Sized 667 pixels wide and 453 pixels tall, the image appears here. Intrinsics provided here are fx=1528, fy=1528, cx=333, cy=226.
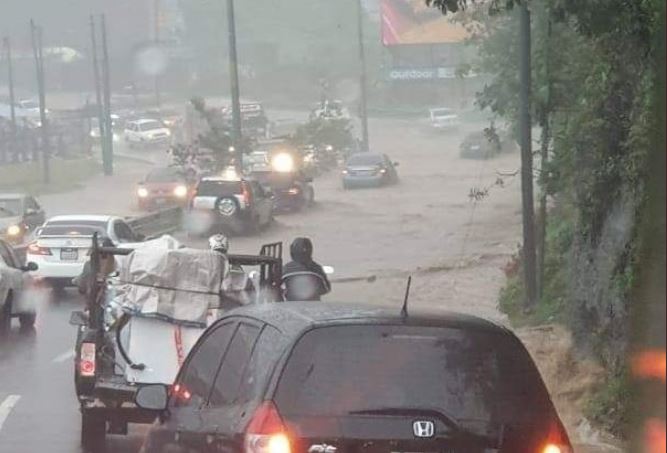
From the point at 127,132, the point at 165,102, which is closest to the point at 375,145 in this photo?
the point at 127,132

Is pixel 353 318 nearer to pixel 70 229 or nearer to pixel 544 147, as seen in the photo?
pixel 544 147

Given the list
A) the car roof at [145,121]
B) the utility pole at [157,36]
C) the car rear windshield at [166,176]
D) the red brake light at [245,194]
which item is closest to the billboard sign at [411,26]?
the car rear windshield at [166,176]

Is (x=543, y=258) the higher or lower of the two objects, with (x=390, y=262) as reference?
higher

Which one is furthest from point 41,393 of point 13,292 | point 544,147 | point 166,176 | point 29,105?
point 29,105

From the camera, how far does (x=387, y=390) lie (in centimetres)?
658

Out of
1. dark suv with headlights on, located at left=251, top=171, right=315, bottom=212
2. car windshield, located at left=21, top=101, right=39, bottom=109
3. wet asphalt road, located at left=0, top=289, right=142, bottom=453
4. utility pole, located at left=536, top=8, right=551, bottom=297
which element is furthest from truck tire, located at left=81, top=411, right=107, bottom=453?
car windshield, located at left=21, top=101, right=39, bottom=109

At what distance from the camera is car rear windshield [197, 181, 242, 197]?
40688mm

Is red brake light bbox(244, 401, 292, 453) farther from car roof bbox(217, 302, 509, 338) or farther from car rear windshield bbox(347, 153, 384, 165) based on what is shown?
car rear windshield bbox(347, 153, 384, 165)

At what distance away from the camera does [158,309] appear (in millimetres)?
12125

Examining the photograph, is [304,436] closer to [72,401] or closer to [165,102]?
[72,401]

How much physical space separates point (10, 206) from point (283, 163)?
1295cm

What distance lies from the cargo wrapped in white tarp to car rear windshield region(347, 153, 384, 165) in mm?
46419

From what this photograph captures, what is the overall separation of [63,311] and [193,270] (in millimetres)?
14131

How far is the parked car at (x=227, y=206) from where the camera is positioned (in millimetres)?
40250
